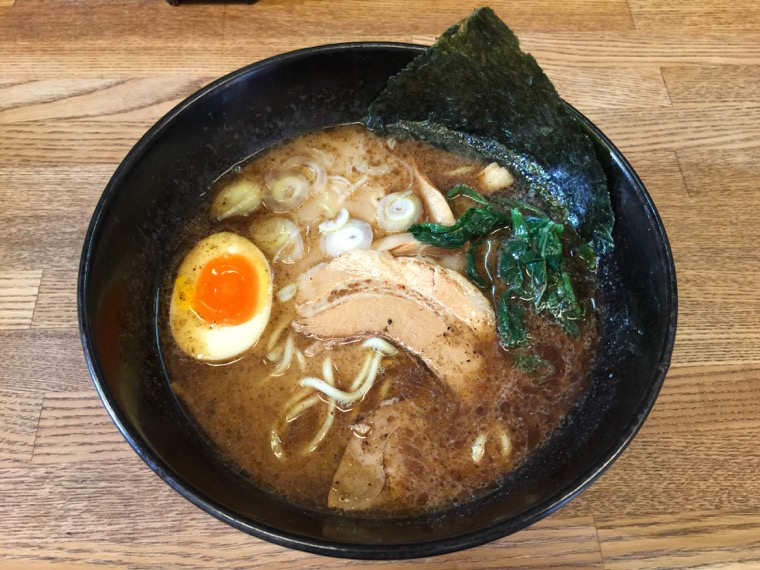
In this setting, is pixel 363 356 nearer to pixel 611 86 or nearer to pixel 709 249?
pixel 709 249

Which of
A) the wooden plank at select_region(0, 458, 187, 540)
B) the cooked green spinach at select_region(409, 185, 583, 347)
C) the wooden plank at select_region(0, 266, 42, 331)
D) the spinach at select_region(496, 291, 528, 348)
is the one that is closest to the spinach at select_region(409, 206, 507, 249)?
the cooked green spinach at select_region(409, 185, 583, 347)

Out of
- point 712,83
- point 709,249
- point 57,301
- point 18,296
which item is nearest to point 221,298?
point 57,301

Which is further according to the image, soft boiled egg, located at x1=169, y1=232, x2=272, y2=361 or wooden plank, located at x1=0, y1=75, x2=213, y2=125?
wooden plank, located at x1=0, y1=75, x2=213, y2=125

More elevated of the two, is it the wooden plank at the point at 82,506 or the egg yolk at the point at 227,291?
the egg yolk at the point at 227,291

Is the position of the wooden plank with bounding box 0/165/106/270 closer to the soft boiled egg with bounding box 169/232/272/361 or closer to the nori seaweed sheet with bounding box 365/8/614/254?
the soft boiled egg with bounding box 169/232/272/361

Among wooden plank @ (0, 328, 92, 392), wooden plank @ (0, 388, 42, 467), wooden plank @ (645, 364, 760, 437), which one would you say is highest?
wooden plank @ (0, 328, 92, 392)

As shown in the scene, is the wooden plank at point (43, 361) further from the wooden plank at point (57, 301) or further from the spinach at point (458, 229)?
the spinach at point (458, 229)

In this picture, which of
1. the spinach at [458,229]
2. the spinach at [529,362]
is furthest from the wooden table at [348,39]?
the spinach at [458,229]
